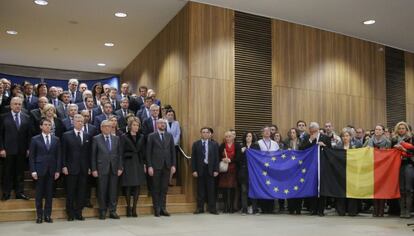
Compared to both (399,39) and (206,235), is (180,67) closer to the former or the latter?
(206,235)

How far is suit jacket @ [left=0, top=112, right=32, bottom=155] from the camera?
6922 mm

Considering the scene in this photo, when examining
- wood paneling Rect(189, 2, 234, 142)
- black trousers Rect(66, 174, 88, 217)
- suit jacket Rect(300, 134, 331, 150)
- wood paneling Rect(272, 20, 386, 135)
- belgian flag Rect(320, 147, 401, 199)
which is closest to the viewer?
black trousers Rect(66, 174, 88, 217)

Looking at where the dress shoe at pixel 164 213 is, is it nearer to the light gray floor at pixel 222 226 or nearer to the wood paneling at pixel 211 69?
the light gray floor at pixel 222 226

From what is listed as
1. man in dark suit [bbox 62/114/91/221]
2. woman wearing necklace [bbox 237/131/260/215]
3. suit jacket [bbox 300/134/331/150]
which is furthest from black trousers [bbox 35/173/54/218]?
suit jacket [bbox 300/134/331/150]

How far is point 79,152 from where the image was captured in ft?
22.7

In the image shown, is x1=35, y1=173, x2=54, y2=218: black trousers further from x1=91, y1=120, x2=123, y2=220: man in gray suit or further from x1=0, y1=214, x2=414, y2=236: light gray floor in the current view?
x1=91, y1=120, x2=123, y2=220: man in gray suit

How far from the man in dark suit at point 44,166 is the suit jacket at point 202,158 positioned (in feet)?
8.37

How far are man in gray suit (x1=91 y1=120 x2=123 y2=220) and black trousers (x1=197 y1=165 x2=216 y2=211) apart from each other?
5.38 feet

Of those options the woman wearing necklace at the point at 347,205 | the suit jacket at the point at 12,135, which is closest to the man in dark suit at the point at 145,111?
the suit jacket at the point at 12,135

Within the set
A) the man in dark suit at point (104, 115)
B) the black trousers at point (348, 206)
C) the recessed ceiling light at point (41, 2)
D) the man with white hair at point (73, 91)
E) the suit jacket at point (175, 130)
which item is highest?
the recessed ceiling light at point (41, 2)

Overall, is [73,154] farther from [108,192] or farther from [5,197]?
[5,197]

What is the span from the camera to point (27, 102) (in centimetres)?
809

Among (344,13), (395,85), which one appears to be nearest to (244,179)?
(344,13)

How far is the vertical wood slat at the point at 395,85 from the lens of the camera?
39.7 ft
